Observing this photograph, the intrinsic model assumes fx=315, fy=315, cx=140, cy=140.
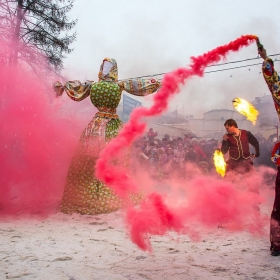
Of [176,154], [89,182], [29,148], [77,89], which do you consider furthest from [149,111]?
[176,154]

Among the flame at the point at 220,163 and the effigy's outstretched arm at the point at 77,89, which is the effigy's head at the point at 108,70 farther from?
the flame at the point at 220,163

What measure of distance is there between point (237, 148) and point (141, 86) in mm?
1894

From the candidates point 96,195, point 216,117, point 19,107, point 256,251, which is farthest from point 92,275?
point 216,117

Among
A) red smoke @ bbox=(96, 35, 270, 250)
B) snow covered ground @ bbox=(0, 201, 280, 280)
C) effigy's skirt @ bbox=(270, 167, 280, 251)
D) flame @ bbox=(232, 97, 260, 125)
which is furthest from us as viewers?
flame @ bbox=(232, 97, 260, 125)

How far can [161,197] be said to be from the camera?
3.25 m

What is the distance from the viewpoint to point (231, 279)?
271 cm

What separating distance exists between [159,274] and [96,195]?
2.48 metres

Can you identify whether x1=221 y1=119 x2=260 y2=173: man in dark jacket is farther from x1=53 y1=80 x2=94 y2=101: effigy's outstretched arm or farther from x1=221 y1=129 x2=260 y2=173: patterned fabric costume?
x1=53 y1=80 x2=94 y2=101: effigy's outstretched arm

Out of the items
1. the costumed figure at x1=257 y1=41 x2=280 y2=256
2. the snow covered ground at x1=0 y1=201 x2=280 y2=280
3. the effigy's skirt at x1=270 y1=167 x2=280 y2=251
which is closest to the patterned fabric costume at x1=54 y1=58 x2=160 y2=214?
the snow covered ground at x1=0 y1=201 x2=280 y2=280

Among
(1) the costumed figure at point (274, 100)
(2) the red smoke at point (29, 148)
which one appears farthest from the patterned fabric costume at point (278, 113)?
(2) the red smoke at point (29, 148)

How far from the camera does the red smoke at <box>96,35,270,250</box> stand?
3117mm

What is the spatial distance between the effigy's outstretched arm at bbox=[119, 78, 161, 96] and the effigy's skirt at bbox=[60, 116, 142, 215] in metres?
0.69

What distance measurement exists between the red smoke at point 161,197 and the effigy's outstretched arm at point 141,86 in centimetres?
153

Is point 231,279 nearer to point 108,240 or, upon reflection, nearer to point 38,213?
point 108,240
